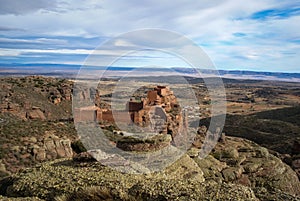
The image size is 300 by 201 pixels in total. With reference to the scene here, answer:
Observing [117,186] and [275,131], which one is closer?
[117,186]

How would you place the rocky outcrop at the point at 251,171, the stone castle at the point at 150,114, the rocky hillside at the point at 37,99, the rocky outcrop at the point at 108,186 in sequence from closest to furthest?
the rocky outcrop at the point at 108,186
the rocky outcrop at the point at 251,171
the stone castle at the point at 150,114
the rocky hillside at the point at 37,99

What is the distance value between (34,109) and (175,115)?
1938 centimetres

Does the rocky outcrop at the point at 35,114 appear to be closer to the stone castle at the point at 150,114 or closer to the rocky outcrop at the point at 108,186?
the stone castle at the point at 150,114

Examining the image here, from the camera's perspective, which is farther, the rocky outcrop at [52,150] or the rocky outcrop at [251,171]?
the rocky outcrop at [52,150]

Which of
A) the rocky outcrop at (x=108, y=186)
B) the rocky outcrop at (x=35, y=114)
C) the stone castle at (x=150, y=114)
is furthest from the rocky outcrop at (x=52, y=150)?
the rocky outcrop at (x=35, y=114)

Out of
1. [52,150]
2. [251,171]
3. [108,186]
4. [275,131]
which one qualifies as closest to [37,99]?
[52,150]

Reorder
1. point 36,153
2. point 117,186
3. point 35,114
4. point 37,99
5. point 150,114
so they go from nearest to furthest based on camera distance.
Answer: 1. point 117,186
2. point 36,153
3. point 150,114
4. point 35,114
5. point 37,99

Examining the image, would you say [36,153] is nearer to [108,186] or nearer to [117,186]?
[108,186]

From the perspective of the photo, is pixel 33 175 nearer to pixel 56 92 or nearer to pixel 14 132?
pixel 14 132

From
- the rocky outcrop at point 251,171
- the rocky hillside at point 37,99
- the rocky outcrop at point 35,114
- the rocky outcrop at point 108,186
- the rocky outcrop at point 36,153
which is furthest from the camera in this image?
the rocky hillside at point 37,99

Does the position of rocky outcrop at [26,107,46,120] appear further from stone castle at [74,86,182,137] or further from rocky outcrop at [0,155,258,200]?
rocky outcrop at [0,155,258,200]

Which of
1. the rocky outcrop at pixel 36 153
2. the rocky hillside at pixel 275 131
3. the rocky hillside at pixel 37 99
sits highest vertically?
the rocky hillside at pixel 37 99

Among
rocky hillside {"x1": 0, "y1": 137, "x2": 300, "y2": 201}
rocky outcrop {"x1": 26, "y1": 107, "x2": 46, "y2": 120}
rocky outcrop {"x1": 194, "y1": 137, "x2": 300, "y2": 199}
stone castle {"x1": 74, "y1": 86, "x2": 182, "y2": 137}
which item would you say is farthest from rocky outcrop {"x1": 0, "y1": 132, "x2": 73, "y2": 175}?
rocky outcrop {"x1": 26, "y1": 107, "x2": 46, "y2": 120}

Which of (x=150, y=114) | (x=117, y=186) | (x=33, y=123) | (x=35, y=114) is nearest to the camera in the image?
(x=117, y=186)
